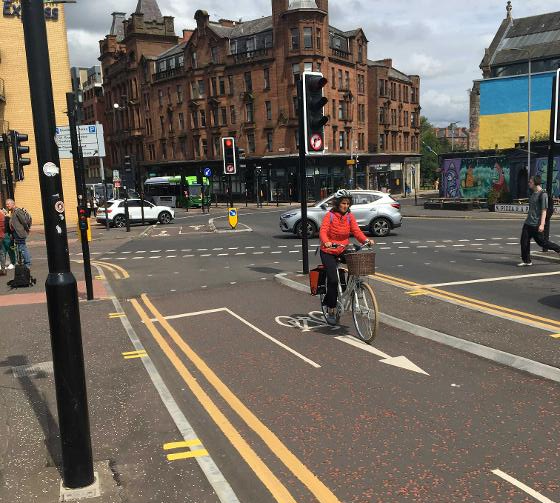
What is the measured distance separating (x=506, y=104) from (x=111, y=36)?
61483 mm

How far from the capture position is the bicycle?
6.64m

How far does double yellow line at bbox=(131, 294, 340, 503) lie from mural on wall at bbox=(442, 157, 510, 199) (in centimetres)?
3636

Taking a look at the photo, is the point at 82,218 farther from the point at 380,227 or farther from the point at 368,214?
the point at 380,227

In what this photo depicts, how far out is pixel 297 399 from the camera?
17.5 feet

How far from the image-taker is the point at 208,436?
4.64 m

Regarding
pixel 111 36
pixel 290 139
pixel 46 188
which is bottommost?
pixel 46 188

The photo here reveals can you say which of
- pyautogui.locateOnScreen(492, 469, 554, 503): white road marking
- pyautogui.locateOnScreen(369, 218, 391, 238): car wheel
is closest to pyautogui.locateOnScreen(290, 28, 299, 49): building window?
pyautogui.locateOnScreen(369, 218, 391, 238): car wheel

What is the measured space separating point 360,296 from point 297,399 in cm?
215

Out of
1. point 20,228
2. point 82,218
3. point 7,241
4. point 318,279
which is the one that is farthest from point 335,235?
point 7,241

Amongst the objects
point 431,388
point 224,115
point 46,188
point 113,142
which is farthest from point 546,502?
point 113,142

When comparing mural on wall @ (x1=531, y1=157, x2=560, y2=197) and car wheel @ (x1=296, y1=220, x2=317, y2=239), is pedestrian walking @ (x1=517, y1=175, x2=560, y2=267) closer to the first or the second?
car wheel @ (x1=296, y1=220, x2=317, y2=239)

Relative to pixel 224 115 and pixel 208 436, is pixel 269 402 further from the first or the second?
pixel 224 115

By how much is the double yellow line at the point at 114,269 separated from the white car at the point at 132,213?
1485cm

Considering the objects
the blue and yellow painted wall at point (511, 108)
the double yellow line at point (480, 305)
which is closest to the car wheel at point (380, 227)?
the double yellow line at point (480, 305)
